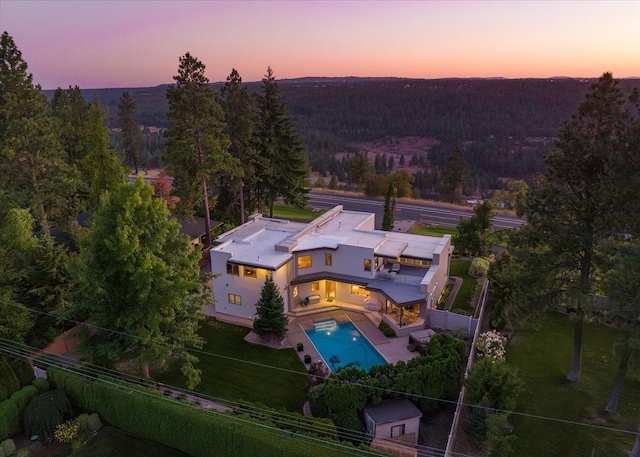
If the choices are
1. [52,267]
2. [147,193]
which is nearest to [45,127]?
[52,267]

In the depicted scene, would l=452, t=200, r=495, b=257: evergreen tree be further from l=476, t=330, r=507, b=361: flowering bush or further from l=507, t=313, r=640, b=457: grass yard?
l=476, t=330, r=507, b=361: flowering bush

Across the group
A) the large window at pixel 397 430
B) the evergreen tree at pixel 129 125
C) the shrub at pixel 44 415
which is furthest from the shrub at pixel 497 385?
the evergreen tree at pixel 129 125

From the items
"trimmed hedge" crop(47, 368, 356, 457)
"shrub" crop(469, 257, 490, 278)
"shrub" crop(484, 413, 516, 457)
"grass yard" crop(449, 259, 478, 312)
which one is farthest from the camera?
"shrub" crop(469, 257, 490, 278)

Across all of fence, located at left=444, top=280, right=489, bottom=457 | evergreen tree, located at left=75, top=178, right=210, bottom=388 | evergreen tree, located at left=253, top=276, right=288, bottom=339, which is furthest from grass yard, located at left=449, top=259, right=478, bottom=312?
evergreen tree, located at left=75, top=178, right=210, bottom=388

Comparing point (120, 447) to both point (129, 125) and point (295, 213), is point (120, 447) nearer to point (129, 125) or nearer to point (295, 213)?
point (295, 213)

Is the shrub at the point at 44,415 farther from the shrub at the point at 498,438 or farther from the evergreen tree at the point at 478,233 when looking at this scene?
the evergreen tree at the point at 478,233

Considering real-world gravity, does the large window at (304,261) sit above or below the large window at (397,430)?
above

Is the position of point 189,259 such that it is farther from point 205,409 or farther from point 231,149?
point 231,149
